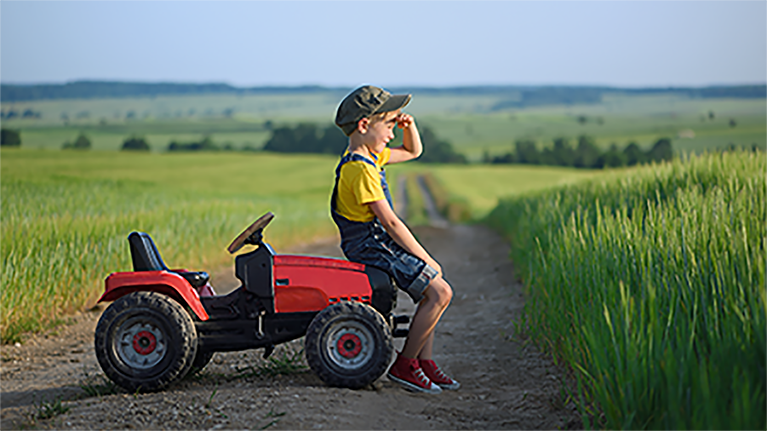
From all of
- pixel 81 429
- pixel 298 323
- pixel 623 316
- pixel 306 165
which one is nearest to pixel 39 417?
pixel 81 429

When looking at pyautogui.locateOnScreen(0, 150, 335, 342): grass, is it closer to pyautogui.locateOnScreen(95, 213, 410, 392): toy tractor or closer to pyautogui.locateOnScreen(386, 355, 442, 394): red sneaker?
pyautogui.locateOnScreen(95, 213, 410, 392): toy tractor

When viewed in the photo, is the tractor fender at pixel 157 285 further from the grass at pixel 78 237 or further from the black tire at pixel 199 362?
the grass at pixel 78 237

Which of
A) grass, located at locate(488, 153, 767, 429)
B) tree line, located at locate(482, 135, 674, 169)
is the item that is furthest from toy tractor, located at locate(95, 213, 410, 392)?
tree line, located at locate(482, 135, 674, 169)

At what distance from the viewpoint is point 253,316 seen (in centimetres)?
375

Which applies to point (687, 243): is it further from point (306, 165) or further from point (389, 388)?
point (306, 165)

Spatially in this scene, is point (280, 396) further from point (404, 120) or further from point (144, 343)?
point (404, 120)

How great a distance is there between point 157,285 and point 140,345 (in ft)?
1.18

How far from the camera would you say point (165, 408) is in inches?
125

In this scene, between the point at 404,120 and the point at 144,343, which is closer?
the point at 144,343

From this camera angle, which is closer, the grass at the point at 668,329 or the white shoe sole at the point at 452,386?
the grass at the point at 668,329

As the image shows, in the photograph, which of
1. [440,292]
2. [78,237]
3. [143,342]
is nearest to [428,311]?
[440,292]

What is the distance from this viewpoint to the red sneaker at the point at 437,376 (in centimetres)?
390

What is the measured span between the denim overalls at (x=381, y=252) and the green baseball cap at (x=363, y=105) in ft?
0.65

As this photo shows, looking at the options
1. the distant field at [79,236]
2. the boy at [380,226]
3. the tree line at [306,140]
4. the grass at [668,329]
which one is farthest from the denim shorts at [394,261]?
the tree line at [306,140]
